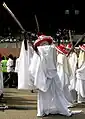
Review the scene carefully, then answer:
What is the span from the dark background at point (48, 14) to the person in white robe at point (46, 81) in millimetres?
12131

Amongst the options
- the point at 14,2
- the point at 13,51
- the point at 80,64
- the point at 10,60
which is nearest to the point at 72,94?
the point at 80,64

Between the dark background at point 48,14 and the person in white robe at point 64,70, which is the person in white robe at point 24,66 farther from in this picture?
the dark background at point 48,14

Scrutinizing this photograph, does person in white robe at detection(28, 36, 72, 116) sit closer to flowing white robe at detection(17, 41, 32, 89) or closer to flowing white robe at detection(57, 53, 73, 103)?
flowing white robe at detection(17, 41, 32, 89)

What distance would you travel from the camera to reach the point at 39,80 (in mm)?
9633

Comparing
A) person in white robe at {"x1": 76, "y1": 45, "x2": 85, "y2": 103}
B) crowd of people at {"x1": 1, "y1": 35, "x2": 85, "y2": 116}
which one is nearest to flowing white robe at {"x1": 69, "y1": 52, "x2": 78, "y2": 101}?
person in white robe at {"x1": 76, "y1": 45, "x2": 85, "y2": 103}

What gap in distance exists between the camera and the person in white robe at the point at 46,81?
31.8 feet

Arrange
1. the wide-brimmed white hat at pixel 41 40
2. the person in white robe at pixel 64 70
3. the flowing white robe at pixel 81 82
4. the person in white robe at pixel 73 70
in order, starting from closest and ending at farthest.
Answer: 1. the wide-brimmed white hat at pixel 41 40
2. the person in white robe at pixel 64 70
3. the flowing white robe at pixel 81 82
4. the person in white robe at pixel 73 70

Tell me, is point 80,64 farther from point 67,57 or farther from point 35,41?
point 35,41

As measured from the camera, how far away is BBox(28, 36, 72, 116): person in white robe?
9695 mm

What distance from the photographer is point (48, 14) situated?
985 inches

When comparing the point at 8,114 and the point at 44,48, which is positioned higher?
the point at 44,48

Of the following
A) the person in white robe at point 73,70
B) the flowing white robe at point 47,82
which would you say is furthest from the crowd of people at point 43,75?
the person in white robe at point 73,70

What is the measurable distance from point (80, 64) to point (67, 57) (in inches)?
23.9

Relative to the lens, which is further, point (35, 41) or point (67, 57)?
point (67, 57)
